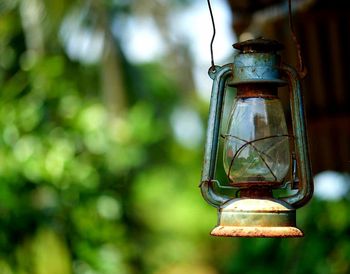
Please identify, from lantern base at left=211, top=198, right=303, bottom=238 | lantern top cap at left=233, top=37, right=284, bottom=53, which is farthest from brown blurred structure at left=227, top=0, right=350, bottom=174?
lantern base at left=211, top=198, right=303, bottom=238

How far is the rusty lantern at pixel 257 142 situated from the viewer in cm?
245

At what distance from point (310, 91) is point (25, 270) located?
138 inches

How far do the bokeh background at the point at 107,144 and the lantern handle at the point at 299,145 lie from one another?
41 centimetres

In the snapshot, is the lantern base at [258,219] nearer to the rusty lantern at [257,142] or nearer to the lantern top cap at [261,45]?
the rusty lantern at [257,142]

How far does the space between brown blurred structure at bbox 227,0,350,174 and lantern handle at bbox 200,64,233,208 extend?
2.34 meters

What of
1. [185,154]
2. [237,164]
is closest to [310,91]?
[237,164]

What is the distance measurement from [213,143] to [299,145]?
222 millimetres

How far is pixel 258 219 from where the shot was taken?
2.41 m

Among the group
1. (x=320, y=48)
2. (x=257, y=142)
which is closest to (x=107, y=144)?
(x=320, y=48)

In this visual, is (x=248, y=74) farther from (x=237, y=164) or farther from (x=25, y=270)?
(x=25, y=270)

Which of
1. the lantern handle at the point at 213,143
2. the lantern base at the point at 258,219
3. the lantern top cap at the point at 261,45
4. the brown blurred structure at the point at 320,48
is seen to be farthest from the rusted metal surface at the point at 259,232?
the brown blurred structure at the point at 320,48

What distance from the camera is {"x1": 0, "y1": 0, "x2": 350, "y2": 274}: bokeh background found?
17.3 ft

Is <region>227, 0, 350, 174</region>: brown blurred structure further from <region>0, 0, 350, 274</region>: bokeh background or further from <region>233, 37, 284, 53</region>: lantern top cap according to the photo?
<region>233, 37, 284, 53</region>: lantern top cap

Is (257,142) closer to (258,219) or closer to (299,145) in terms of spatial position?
(299,145)
